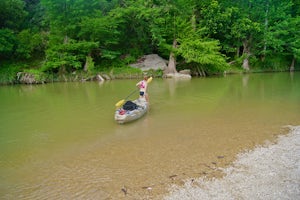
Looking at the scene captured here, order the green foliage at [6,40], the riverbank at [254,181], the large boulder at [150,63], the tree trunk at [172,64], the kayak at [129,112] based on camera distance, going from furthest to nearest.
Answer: the large boulder at [150,63] → the tree trunk at [172,64] → the green foliage at [6,40] → the kayak at [129,112] → the riverbank at [254,181]

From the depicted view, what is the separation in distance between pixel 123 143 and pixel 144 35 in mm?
21817

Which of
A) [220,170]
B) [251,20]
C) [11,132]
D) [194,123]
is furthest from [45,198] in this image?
[251,20]

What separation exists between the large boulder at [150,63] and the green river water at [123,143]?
1344cm

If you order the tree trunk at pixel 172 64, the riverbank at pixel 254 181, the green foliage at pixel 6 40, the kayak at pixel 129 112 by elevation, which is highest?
the green foliage at pixel 6 40

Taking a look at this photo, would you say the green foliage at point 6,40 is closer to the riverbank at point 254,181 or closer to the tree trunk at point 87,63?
the tree trunk at point 87,63

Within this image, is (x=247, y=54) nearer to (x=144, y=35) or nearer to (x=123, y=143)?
(x=144, y=35)

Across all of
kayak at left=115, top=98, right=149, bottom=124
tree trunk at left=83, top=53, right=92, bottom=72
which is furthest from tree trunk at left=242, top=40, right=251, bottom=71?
kayak at left=115, top=98, right=149, bottom=124

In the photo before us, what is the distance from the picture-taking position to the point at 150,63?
27.2 m

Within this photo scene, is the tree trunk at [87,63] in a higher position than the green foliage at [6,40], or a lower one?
lower

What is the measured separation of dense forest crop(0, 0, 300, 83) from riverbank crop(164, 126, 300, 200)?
19.1 m

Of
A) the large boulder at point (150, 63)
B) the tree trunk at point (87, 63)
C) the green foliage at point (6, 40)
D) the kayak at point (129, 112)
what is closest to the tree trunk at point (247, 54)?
the large boulder at point (150, 63)

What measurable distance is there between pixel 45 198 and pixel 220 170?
352 cm

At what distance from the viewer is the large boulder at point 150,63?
26562 mm

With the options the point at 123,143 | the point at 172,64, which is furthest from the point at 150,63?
the point at 123,143
